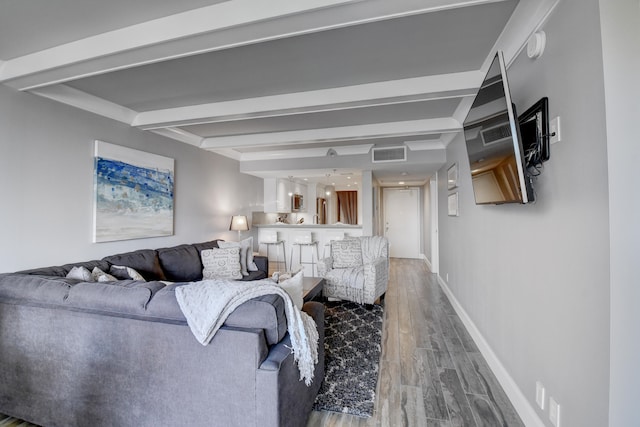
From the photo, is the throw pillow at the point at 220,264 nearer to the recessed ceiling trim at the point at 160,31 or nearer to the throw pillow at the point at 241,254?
the throw pillow at the point at 241,254

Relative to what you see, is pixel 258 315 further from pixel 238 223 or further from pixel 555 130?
pixel 238 223

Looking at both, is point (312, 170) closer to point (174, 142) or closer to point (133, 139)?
point (174, 142)

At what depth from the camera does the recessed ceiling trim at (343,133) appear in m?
3.49

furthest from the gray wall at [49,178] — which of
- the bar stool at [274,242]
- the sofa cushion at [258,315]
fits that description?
the bar stool at [274,242]

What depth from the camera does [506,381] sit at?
198 cm

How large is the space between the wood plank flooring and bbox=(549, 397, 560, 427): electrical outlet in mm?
333

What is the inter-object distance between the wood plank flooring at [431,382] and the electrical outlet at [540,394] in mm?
255

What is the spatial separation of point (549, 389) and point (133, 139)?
14.2 ft

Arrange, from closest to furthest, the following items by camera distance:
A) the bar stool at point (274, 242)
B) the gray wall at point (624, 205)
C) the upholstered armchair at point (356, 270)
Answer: the gray wall at point (624, 205)
the upholstered armchair at point (356, 270)
the bar stool at point (274, 242)

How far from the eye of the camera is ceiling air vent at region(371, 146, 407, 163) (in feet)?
15.8

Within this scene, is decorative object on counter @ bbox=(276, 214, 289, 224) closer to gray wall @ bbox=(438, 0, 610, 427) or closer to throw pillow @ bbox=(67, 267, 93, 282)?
throw pillow @ bbox=(67, 267, 93, 282)

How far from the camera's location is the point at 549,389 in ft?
4.83

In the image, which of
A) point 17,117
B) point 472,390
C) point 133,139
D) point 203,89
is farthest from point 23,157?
point 472,390

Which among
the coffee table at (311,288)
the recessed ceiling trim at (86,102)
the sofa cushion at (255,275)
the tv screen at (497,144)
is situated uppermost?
the recessed ceiling trim at (86,102)
